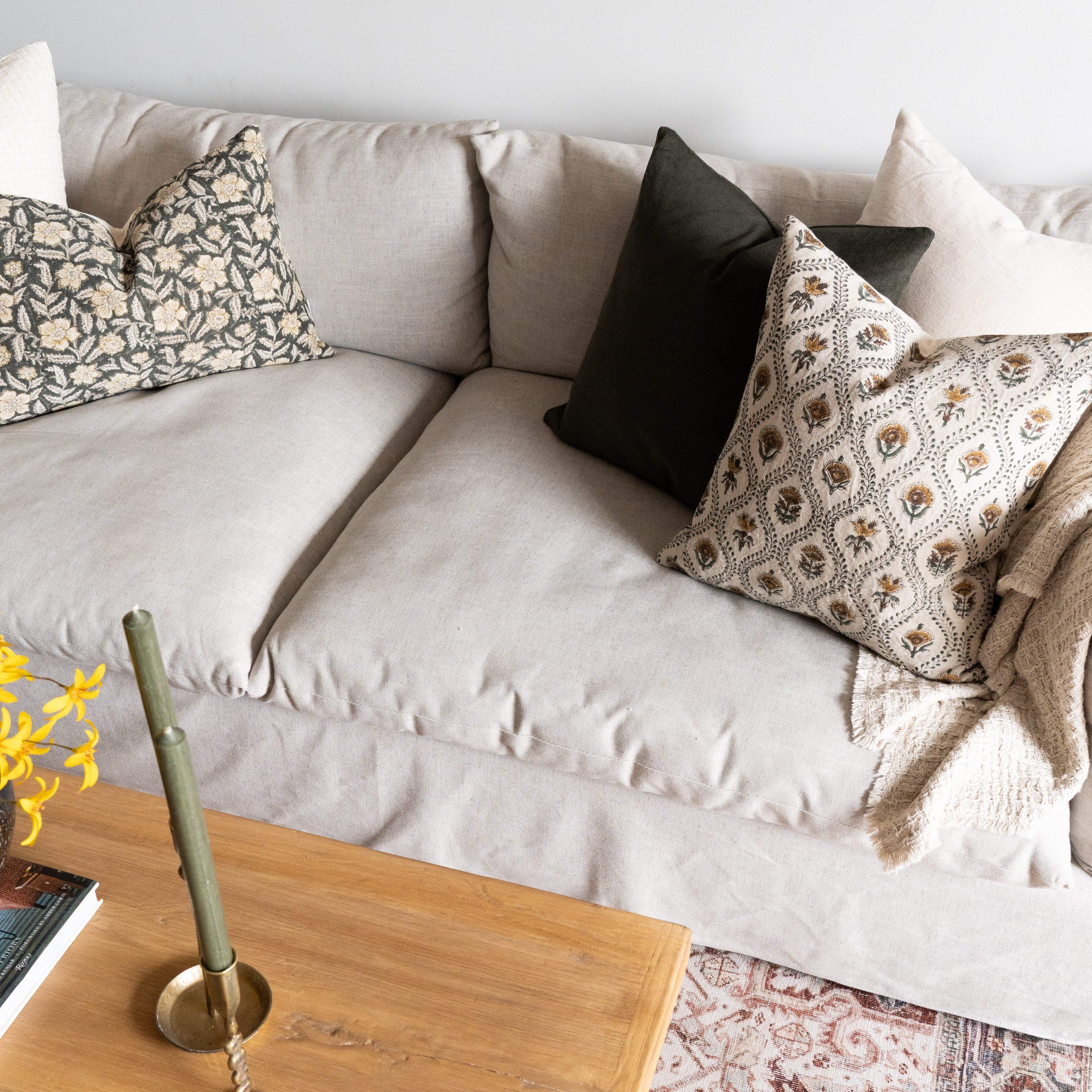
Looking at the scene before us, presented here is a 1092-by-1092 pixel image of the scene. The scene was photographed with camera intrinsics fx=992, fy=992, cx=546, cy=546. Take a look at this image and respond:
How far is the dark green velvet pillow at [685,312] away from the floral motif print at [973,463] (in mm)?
308

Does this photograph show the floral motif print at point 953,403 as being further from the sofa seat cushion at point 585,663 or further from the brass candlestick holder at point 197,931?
the brass candlestick holder at point 197,931

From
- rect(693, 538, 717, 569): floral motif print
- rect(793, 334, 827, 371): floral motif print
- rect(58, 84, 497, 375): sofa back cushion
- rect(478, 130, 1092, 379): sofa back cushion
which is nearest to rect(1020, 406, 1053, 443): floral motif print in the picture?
rect(793, 334, 827, 371): floral motif print

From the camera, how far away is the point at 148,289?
1.49 m

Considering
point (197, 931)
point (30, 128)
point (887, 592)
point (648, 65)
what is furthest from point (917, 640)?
point (30, 128)

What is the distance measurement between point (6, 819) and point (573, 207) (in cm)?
116

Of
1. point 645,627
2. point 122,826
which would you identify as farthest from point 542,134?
point 122,826

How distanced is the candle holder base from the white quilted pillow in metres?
1.26

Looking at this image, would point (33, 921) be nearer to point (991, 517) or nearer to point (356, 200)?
point (991, 517)

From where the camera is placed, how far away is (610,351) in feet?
4.55

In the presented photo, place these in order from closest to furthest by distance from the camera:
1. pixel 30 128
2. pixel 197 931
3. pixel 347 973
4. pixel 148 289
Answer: pixel 197 931
pixel 347 973
pixel 148 289
pixel 30 128

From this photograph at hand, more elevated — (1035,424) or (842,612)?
(1035,424)

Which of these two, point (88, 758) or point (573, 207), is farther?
point (573, 207)

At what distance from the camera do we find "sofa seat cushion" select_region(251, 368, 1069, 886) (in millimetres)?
1072

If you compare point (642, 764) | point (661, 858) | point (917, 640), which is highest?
point (917, 640)
